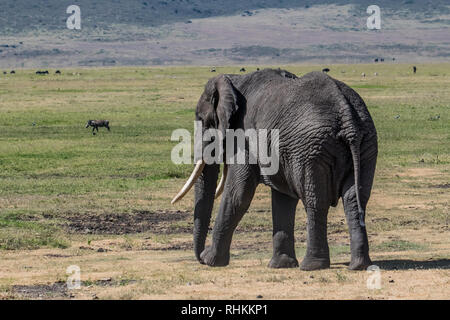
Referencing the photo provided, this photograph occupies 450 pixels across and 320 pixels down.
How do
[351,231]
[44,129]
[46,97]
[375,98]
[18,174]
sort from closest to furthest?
[351,231]
[18,174]
[44,129]
[375,98]
[46,97]

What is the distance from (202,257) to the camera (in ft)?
46.6

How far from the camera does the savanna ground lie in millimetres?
11656

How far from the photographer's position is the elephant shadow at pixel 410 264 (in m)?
12.7

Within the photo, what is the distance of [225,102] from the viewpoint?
45.3ft

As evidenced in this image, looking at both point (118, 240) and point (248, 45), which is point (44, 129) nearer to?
point (118, 240)

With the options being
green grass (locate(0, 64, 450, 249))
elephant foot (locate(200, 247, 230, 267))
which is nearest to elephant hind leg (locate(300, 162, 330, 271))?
elephant foot (locate(200, 247, 230, 267))

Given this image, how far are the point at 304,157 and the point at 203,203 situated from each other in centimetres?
239

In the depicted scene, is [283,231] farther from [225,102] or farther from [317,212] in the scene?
[225,102]

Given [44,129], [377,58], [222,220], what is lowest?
[377,58]

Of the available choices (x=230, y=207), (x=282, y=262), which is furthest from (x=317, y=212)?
(x=230, y=207)

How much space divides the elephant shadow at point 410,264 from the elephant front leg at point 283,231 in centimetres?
115

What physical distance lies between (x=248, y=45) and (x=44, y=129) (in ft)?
463
